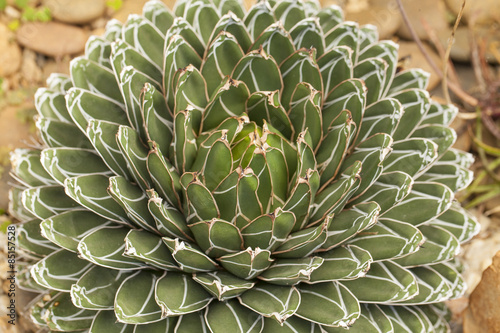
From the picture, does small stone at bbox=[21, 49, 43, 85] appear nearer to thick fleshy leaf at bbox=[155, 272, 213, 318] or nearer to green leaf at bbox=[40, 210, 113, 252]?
green leaf at bbox=[40, 210, 113, 252]

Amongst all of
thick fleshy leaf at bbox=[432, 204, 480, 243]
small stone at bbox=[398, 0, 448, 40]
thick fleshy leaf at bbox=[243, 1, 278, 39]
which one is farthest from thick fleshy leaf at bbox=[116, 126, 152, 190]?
small stone at bbox=[398, 0, 448, 40]

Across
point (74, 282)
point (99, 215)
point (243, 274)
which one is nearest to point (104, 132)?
point (99, 215)

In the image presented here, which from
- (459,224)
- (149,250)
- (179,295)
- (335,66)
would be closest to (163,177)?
(149,250)

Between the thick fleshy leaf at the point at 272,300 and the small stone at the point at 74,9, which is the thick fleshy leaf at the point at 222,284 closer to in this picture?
the thick fleshy leaf at the point at 272,300

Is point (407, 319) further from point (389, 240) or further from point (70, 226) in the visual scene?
point (70, 226)

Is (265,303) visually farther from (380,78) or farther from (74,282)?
(380,78)
